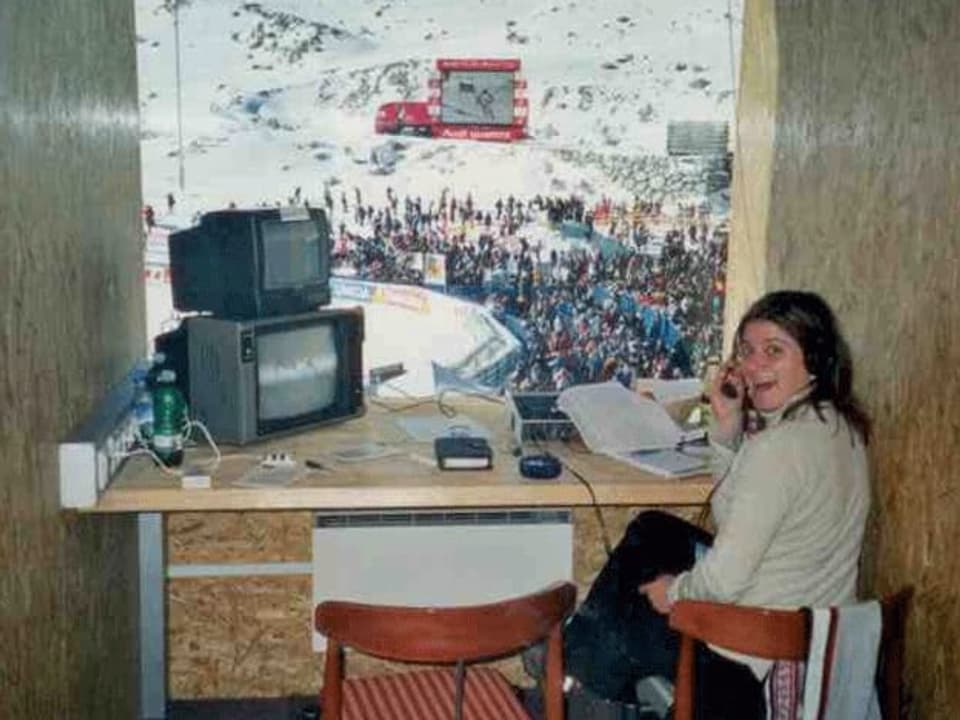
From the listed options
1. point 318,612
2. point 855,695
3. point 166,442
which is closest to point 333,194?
point 166,442

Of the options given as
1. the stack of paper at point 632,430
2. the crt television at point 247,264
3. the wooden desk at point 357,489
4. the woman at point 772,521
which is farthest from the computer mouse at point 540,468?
the crt television at point 247,264

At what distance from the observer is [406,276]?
3.45m

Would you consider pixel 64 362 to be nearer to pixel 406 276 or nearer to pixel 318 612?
pixel 318 612

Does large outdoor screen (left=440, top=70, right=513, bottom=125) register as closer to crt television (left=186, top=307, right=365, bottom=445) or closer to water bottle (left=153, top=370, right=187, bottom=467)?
crt television (left=186, top=307, right=365, bottom=445)

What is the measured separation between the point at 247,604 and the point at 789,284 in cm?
173

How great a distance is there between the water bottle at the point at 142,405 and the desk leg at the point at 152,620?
22 centimetres

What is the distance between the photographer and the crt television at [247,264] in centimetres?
283

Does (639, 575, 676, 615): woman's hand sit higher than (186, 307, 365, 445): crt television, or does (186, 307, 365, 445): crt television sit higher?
(186, 307, 365, 445): crt television

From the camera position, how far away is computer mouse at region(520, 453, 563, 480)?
2.64 meters

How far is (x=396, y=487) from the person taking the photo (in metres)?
2.55

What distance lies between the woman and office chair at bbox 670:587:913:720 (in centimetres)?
17

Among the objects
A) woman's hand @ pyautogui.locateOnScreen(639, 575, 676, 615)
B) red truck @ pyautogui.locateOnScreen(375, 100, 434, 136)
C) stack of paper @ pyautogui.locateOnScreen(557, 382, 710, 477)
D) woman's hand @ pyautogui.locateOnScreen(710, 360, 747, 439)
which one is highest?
red truck @ pyautogui.locateOnScreen(375, 100, 434, 136)

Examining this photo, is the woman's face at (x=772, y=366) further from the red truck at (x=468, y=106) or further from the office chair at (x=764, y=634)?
the red truck at (x=468, y=106)

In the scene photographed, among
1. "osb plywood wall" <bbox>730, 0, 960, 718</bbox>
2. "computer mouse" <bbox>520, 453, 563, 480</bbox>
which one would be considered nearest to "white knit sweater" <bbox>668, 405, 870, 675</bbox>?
"osb plywood wall" <bbox>730, 0, 960, 718</bbox>
